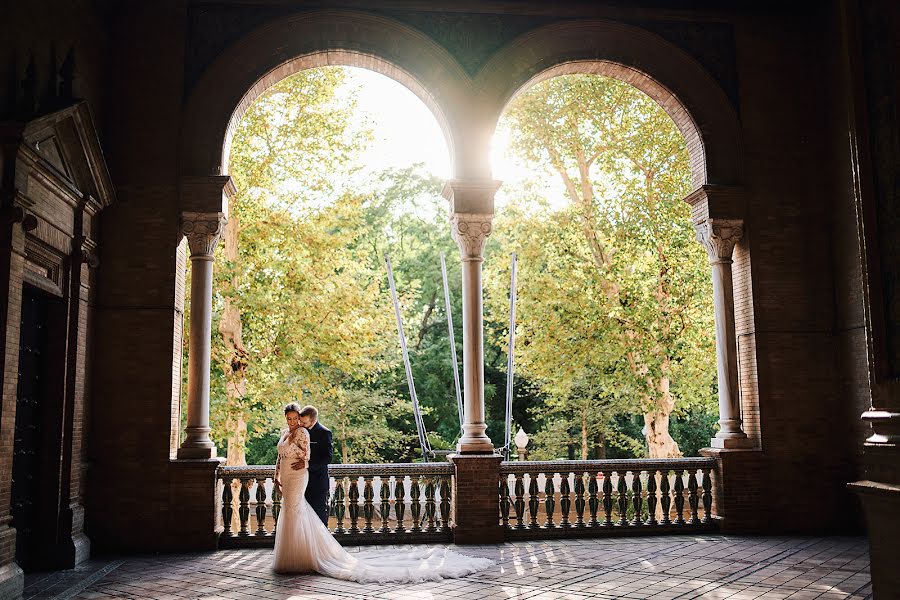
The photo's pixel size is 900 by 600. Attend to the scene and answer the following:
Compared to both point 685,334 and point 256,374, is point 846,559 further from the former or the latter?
point 256,374

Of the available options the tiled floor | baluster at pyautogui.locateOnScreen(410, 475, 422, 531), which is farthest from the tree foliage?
the tiled floor

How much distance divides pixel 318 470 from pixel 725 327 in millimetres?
5492

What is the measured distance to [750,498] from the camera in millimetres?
9531

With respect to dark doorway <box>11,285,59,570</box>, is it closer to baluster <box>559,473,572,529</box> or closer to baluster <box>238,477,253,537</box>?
baluster <box>238,477,253,537</box>

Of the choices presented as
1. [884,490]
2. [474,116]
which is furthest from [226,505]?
[884,490]

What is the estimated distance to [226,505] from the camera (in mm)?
9047

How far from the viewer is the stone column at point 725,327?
→ 976cm

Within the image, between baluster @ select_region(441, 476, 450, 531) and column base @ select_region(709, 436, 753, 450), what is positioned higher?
column base @ select_region(709, 436, 753, 450)

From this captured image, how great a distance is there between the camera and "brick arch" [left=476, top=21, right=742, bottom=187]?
10.1m

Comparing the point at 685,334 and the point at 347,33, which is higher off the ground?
the point at 347,33

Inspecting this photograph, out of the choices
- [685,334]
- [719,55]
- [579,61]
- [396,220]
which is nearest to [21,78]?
[579,61]

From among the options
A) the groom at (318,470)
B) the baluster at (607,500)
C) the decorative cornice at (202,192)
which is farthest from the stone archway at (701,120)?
the groom at (318,470)

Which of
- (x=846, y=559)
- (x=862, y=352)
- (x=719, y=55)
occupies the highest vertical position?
(x=719, y=55)

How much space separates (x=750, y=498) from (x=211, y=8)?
9.12 meters
